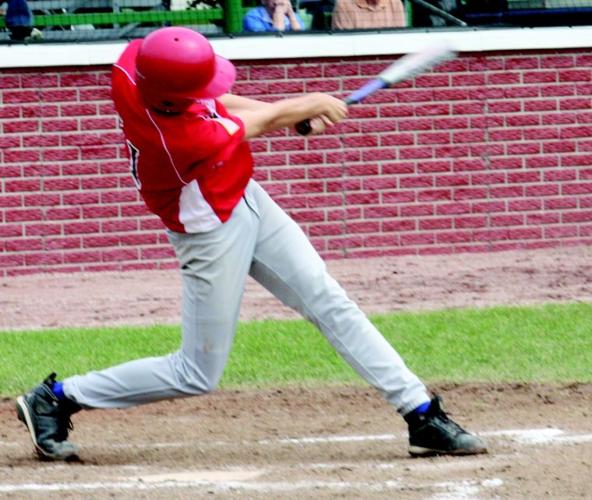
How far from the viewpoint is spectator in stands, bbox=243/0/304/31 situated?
11.8 meters

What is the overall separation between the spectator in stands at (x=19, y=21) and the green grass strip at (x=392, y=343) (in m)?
3.18

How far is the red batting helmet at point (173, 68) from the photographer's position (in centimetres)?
519

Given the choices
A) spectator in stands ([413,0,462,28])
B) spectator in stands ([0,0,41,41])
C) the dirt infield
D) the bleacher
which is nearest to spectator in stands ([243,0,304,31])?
the bleacher

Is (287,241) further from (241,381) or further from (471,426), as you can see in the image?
(241,381)

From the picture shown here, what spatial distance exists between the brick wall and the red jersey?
20.0 ft

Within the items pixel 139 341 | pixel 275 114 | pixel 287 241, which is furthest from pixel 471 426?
pixel 139 341

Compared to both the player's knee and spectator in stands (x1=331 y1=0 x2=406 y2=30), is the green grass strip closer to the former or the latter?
the player's knee

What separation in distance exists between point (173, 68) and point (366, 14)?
6887 mm

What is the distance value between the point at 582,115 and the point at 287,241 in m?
6.85

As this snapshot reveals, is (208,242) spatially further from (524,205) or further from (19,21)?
(524,205)

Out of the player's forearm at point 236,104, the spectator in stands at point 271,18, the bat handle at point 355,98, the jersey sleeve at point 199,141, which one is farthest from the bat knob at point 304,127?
the spectator in stands at point 271,18

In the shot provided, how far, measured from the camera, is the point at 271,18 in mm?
11844

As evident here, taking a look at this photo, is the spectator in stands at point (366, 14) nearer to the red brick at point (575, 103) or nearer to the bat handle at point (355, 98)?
A: the red brick at point (575, 103)

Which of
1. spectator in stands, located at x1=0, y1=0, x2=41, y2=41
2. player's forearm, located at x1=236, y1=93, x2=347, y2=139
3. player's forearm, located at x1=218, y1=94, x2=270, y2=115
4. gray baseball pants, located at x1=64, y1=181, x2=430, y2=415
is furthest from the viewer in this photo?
spectator in stands, located at x1=0, y1=0, x2=41, y2=41
